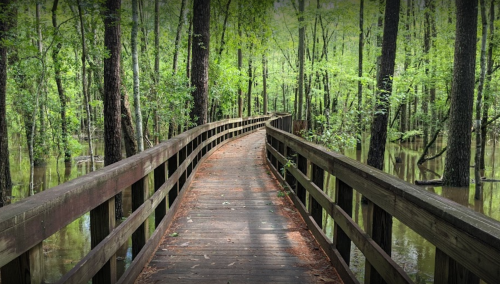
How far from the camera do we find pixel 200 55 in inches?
553

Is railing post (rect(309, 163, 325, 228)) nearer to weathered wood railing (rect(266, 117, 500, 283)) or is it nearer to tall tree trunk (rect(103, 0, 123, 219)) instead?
weathered wood railing (rect(266, 117, 500, 283))

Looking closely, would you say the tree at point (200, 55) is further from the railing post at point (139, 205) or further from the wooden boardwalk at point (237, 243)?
the railing post at point (139, 205)

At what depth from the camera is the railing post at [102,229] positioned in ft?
8.86

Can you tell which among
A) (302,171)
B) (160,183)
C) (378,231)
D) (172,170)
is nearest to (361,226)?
(302,171)

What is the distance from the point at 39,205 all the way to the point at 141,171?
1.94 meters

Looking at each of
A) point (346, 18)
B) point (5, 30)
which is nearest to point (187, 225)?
point (5, 30)

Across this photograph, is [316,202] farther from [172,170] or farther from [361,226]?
[361,226]

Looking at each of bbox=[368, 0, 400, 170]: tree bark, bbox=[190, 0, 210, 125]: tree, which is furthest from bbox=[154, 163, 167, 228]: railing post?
bbox=[190, 0, 210, 125]: tree

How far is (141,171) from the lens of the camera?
3.74 m

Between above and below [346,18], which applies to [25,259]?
below

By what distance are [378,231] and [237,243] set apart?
218 centimetres

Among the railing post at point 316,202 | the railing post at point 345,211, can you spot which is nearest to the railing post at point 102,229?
the railing post at point 345,211

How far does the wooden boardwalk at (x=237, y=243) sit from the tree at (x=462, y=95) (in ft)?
26.0

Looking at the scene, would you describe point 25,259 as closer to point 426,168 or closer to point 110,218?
point 110,218
